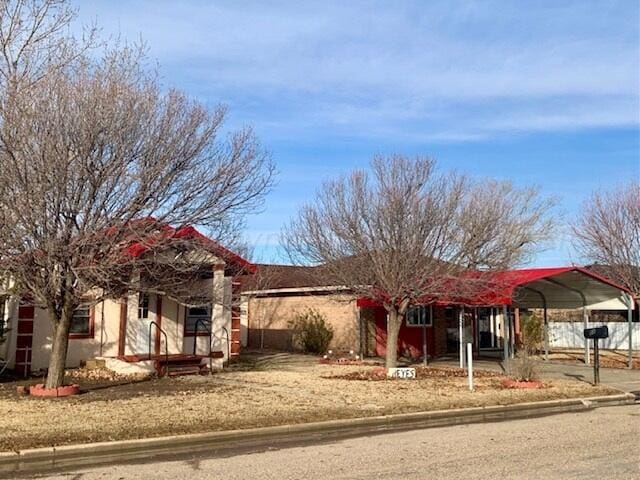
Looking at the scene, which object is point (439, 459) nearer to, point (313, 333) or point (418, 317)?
point (313, 333)

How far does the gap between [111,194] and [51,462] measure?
16.7ft

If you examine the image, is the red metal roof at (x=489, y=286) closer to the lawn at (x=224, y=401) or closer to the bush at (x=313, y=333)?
the lawn at (x=224, y=401)

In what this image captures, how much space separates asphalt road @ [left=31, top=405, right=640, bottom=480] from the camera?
736 centimetres

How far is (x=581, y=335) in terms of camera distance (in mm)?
32844

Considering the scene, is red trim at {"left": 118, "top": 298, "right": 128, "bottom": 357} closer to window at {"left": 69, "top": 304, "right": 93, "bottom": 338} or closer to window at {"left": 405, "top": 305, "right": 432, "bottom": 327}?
window at {"left": 69, "top": 304, "right": 93, "bottom": 338}

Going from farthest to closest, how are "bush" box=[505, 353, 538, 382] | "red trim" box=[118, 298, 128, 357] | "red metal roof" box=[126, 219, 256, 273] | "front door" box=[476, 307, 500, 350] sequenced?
"front door" box=[476, 307, 500, 350]
"red trim" box=[118, 298, 128, 357]
"bush" box=[505, 353, 538, 382]
"red metal roof" box=[126, 219, 256, 273]

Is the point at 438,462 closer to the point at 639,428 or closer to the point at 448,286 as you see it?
the point at 639,428

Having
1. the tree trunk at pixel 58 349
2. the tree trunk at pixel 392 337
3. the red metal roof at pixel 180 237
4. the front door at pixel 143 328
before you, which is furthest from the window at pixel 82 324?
the tree trunk at pixel 392 337

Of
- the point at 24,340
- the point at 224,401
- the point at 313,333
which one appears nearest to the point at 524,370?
the point at 224,401

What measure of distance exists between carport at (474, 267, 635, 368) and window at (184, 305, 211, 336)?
28.6ft

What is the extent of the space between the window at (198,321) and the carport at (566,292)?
28.6 feet

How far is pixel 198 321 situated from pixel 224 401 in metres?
7.51

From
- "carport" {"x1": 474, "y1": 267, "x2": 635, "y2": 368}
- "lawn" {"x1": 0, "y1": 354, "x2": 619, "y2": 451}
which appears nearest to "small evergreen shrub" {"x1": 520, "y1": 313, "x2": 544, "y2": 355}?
"carport" {"x1": 474, "y1": 267, "x2": 635, "y2": 368}

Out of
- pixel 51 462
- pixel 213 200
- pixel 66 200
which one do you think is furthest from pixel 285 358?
pixel 51 462
